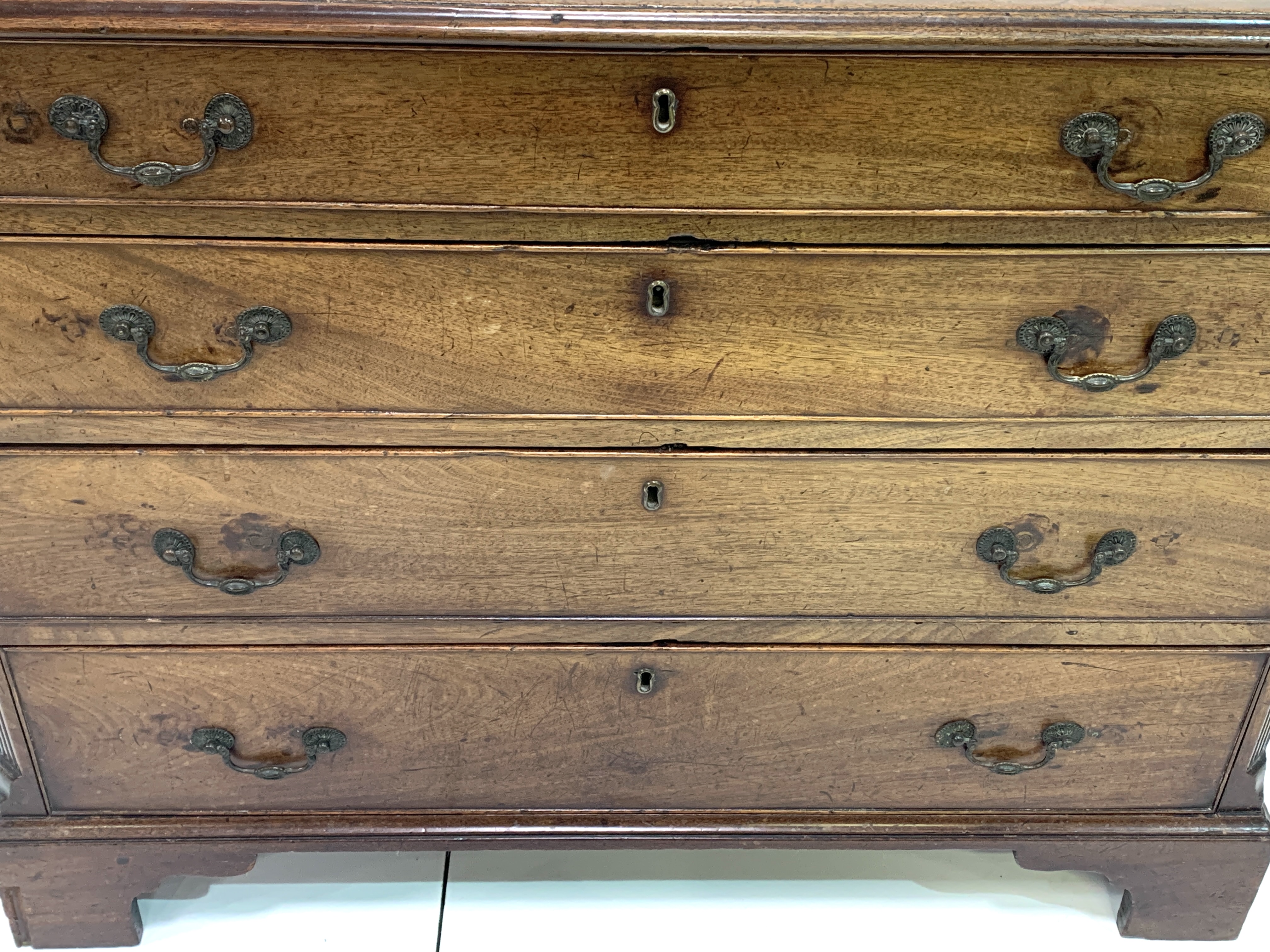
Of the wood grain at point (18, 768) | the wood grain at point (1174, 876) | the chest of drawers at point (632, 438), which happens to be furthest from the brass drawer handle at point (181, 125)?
the wood grain at point (1174, 876)

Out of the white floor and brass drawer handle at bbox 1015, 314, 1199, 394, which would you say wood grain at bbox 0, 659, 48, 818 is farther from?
brass drawer handle at bbox 1015, 314, 1199, 394

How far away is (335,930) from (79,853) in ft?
1.07

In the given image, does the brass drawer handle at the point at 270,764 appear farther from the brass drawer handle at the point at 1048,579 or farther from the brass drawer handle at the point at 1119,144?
the brass drawer handle at the point at 1119,144

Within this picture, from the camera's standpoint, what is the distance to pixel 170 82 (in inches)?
35.9

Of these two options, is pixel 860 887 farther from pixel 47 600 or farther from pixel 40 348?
pixel 40 348

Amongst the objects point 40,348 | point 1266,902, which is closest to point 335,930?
point 40,348

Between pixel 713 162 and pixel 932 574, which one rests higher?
pixel 713 162

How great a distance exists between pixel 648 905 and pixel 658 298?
34.3 inches

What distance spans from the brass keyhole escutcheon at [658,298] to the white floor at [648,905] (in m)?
0.84

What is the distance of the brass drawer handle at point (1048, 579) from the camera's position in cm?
117

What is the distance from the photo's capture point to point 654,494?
3.81 ft

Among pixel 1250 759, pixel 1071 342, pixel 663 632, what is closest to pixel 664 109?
pixel 1071 342

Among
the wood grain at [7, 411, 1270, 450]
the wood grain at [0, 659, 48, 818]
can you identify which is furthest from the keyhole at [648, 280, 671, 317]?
the wood grain at [0, 659, 48, 818]

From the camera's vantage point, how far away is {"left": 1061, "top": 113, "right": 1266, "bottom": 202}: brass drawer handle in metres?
0.93
